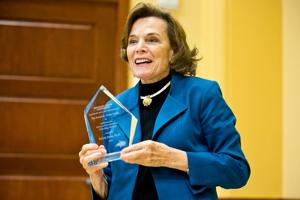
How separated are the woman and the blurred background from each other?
1.94 meters

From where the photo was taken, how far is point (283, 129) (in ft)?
12.8

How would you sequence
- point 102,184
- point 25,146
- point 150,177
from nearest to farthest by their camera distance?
point 150,177 < point 102,184 < point 25,146

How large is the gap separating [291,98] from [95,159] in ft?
8.55

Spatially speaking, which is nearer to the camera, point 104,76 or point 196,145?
point 196,145

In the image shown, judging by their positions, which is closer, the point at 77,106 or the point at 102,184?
the point at 102,184

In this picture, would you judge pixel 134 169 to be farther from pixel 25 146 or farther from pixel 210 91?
pixel 25 146

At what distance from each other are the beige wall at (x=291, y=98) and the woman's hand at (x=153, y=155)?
250 cm

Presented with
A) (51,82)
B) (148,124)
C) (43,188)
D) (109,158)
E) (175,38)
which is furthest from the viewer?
(51,82)

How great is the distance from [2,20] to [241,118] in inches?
78.4

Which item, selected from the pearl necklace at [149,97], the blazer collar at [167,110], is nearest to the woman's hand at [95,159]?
the blazer collar at [167,110]

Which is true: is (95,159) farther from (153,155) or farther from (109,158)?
(153,155)

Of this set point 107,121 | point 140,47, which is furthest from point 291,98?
point 107,121

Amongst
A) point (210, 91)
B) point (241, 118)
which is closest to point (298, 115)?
point (241, 118)

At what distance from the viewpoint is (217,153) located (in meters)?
1.65
